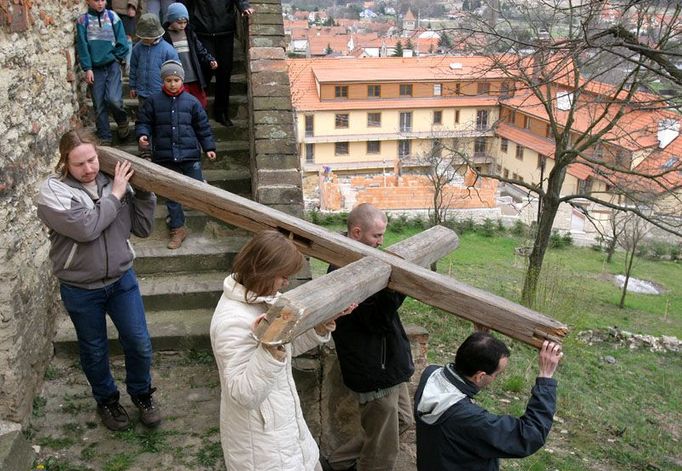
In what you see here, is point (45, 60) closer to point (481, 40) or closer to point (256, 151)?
point (256, 151)

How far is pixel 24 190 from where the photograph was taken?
3.83m

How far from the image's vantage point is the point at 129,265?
344cm

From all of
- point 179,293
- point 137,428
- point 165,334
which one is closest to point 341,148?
point 179,293

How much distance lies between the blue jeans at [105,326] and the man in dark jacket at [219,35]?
3251mm

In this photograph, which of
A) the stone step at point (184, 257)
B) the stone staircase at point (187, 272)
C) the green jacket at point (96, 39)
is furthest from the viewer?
the green jacket at point (96, 39)

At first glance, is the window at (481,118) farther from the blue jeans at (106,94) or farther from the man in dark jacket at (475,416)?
the man in dark jacket at (475,416)

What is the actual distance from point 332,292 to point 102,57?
4.09 metres

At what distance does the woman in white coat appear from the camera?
233cm

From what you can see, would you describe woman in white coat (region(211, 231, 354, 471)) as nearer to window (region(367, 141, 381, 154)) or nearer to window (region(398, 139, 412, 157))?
window (region(367, 141, 381, 154))

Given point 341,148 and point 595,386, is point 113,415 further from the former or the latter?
A: point 341,148

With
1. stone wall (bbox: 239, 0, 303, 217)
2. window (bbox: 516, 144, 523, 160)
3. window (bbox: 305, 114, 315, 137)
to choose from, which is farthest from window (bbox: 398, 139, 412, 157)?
stone wall (bbox: 239, 0, 303, 217)

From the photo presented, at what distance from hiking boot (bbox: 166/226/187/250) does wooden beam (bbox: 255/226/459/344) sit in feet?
8.20

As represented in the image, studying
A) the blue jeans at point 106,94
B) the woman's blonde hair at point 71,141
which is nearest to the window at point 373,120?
the blue jeans at point 106,94

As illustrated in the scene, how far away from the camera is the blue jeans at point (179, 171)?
5133mm
